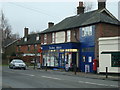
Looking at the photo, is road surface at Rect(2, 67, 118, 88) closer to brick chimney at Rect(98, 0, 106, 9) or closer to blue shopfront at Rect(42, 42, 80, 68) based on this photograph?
blue shopfront at Rect(42, 42, 80, 68)

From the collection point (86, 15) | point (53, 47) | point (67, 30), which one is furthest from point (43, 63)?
point (86, 15)

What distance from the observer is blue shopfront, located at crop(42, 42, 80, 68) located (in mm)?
33147

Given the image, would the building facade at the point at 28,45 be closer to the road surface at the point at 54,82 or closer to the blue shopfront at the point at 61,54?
the blue shopfront at the point at 61,54

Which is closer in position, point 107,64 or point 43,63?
point 107,64

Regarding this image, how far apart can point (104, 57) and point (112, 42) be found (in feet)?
6.22

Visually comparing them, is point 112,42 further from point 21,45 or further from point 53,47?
point 21,45

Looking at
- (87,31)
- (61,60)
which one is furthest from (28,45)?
(87,31)

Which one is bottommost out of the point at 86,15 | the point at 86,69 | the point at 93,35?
the point at 86,69

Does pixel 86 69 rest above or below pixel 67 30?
below

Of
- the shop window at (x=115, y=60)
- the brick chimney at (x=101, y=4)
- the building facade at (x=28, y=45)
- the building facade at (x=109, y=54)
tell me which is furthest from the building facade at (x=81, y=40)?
the building facade at (x=28, y=45)

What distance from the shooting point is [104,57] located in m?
27.7

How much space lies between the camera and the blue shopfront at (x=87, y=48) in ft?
99.3

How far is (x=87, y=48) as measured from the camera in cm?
3152

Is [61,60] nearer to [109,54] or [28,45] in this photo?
[109,54]
